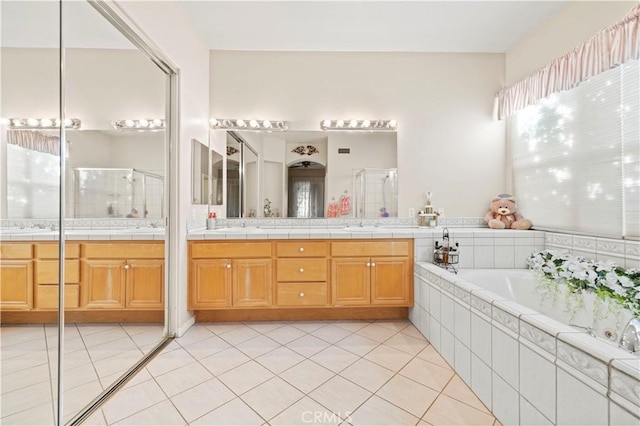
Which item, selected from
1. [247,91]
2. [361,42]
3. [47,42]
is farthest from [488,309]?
[247,91]

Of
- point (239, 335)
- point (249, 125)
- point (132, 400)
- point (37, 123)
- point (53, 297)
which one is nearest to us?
point (37, 123)

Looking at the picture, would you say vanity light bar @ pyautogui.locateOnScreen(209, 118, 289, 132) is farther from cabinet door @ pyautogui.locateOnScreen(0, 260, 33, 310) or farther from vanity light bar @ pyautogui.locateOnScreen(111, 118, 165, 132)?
cabinet door @ pyautogui.locateOnScreen(0, 260, 33, 310)

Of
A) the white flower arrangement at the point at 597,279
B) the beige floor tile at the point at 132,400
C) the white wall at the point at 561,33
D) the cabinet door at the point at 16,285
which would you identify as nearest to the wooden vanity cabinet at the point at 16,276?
the cabinet door at the point at 16,285

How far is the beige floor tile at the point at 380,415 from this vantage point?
4.44ft

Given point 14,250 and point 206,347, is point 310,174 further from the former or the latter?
point 14,250

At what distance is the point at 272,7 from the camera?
236 centimetres

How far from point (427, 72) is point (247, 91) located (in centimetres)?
199

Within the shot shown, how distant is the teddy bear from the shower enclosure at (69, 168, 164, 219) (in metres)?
3.16

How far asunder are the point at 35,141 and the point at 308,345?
1979 millimetres

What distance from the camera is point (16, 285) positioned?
3.82 ft

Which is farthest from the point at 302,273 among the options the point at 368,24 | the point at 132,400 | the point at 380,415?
the point at 368,24

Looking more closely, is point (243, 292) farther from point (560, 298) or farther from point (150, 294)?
point (560, 298)

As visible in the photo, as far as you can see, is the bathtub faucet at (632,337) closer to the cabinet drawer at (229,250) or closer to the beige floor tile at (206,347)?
the cabinet drawer at (229,250)

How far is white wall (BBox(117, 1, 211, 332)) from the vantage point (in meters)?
1.98
